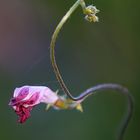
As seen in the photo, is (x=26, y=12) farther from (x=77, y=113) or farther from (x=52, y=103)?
(x=52, y=103)

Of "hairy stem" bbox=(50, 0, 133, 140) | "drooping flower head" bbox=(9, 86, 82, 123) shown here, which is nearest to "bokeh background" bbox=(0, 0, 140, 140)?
"hairy stem" bbox=(50, 0, 133, 140)

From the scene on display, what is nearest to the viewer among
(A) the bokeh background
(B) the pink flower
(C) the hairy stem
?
(C) the hairy stem

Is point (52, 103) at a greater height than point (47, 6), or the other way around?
point (47, 6)

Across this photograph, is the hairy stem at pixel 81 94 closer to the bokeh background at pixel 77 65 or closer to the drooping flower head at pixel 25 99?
the drooping flower head at pixel 25 99

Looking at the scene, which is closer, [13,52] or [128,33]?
[128,33]

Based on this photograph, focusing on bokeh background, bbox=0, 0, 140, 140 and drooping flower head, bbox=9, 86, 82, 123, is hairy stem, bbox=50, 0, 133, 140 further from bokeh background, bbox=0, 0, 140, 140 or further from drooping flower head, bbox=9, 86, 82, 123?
bokeh background, bbox=0, 0, 140, 140

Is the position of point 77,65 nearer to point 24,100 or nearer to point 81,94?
point 81,94

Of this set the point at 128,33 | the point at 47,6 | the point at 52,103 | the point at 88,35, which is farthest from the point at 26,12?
the point at 52,103

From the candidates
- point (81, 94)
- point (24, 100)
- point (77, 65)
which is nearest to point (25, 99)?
point (24, 100)
